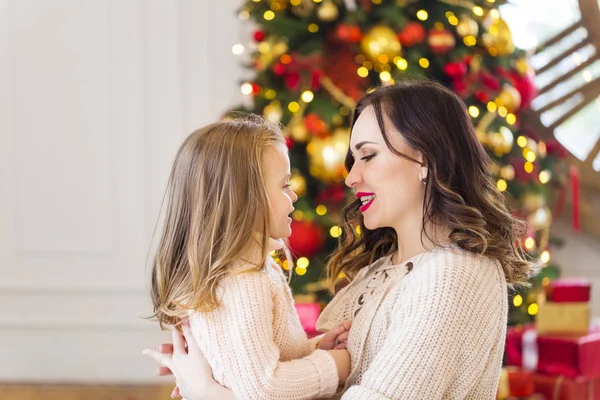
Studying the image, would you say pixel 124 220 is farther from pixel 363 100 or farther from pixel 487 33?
pixel 363 100

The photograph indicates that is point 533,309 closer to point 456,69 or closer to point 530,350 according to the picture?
point 530,350

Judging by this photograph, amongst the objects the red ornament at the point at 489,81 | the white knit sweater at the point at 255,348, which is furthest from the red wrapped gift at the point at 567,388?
the white knit sweater at the point at 255,348

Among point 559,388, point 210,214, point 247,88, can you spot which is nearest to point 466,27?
point 247,88

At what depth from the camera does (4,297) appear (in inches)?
152

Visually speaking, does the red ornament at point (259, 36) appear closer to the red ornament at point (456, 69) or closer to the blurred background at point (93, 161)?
the blurred background at point (93, 161)

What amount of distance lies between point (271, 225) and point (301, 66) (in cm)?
163

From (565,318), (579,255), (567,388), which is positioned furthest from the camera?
(579,255)

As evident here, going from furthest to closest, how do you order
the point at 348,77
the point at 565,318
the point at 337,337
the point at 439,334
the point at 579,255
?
1. the point at 579,255
2. the point at 565,318
3. the point at 348,77
4. the point at 337,337
5. the point at 439,334

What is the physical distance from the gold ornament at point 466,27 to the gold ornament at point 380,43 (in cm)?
30

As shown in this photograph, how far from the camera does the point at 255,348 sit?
4.79 feet

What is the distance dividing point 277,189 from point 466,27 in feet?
6.07

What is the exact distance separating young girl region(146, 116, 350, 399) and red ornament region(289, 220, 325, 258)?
1.32m

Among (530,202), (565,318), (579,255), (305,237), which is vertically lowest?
(565,318)

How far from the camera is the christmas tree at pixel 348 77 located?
3.05 metres
